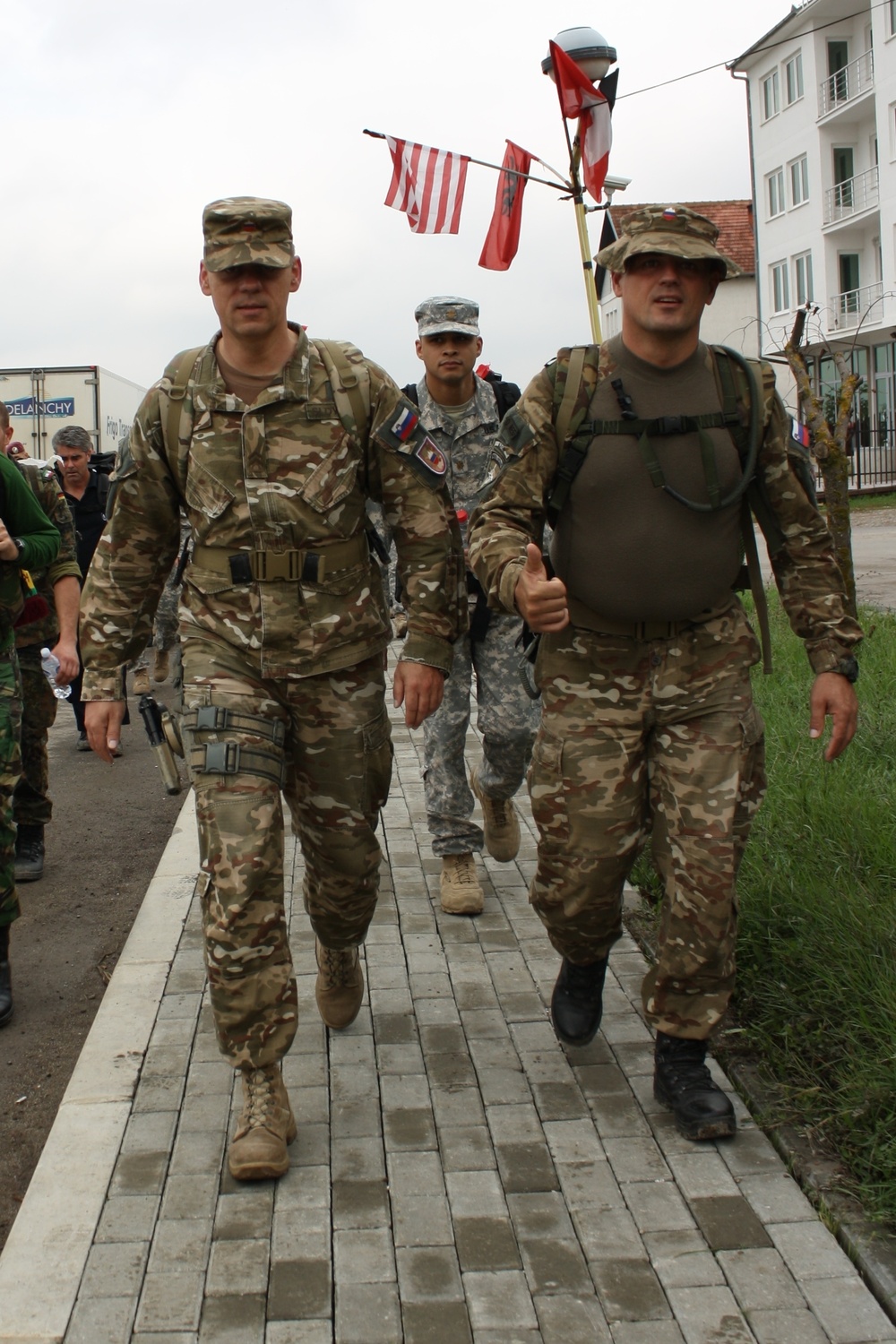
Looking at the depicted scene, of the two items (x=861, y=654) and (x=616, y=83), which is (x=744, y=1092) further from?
(x=616, y=83)

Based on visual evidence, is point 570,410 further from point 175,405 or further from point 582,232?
point 582,232

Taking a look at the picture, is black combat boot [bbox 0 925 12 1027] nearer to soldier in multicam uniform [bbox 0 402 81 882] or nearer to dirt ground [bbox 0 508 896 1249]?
dirt ground [bbox 0 508 896 1249]

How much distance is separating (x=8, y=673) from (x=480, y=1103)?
7.75 feet

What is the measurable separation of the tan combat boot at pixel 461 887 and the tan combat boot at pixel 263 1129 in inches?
75.5

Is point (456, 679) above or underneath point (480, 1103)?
above

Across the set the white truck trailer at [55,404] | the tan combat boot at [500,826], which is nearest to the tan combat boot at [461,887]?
the tan combat boot at [500,826]

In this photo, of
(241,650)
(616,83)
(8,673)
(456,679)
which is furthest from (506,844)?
(616,83)

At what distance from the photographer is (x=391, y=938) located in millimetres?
5305

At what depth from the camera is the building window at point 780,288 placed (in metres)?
45.9

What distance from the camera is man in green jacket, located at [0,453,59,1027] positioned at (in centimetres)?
500

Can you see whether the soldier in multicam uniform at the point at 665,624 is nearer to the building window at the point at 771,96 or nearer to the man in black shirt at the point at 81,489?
the man in black shirt at the point at 81,489

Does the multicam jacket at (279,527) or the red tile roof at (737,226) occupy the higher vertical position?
the red tile roof at (737,226)

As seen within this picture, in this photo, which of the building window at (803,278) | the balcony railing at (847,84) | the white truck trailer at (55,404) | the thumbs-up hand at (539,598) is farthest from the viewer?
the building window at (803,278)

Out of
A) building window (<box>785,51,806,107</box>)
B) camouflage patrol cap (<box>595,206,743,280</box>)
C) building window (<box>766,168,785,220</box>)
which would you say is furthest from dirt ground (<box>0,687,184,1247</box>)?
building window (<box>766,168,785,220</box>)
